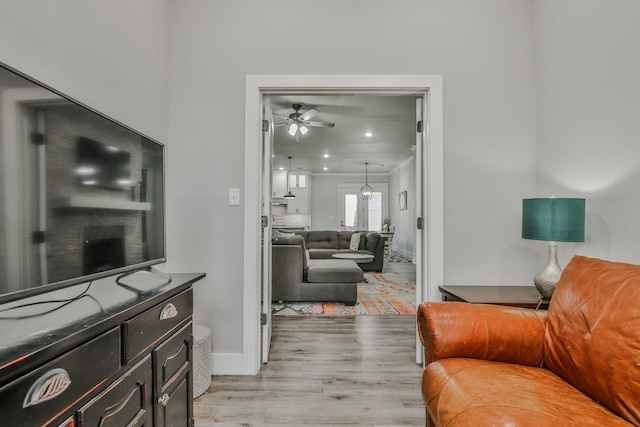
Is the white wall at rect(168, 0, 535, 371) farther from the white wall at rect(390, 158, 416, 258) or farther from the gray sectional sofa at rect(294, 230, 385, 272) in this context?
the white wall at rect(390, 158, 416, 258)

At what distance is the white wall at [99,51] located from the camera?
116 cm

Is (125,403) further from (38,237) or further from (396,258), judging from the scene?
(396,258)

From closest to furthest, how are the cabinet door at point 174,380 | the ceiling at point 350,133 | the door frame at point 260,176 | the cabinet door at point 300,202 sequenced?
the cabinet door at point 174,380 < the door frame at point 260,176 < the ceiling at point 350,133 < the cabinet door at point 300,202

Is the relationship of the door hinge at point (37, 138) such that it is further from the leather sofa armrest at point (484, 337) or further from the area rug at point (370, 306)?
the area rug at point (370, 306)

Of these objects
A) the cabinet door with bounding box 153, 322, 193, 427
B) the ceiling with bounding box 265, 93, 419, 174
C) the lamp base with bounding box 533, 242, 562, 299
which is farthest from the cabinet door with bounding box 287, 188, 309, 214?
the cabinet door with bounding box 153, 322, 193, 427

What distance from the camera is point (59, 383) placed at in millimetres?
695

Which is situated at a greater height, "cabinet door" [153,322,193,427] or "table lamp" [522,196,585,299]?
"table lamp" [522,196,585,299]

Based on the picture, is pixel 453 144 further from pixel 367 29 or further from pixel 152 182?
pixel 152 182

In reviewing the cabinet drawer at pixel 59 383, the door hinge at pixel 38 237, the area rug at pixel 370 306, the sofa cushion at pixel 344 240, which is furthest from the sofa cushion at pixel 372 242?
the door hinge at pixel 38 237

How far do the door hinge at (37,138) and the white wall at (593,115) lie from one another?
2362 mm

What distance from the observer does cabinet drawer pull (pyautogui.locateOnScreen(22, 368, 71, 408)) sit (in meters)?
0.62

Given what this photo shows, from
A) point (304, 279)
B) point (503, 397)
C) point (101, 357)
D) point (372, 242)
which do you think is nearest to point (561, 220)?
point (503, 397)

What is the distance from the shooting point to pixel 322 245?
7285mm

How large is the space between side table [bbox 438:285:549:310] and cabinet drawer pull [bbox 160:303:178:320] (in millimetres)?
1468
